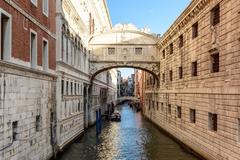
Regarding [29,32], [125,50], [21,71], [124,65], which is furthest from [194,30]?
[124,65]

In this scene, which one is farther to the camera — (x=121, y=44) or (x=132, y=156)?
(x=121, y=44)

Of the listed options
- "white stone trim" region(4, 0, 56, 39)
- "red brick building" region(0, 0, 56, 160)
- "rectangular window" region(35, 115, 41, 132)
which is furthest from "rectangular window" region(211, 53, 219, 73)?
"rectangular window" region(35, 115, 41, 132)

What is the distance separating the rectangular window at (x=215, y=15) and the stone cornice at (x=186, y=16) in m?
0.75

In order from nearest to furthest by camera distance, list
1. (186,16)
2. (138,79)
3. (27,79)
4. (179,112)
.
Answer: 1. (27,79)
2. (186,16)
3. (179,112)
4. (138,79)

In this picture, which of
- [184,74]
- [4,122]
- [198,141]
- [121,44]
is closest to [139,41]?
[121,44]

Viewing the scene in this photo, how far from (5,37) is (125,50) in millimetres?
22473

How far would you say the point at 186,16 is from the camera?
20.4 meters

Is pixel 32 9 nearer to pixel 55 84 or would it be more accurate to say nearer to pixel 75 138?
pixel 55 84

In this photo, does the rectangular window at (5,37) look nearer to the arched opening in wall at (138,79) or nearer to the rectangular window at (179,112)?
the rectangular window at (179,112)

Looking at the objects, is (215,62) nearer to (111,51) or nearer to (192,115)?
(192,115)

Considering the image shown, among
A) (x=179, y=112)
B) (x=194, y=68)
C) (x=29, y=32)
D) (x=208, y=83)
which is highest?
(x=29, y=32)

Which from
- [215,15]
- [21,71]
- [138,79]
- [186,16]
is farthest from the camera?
[138,79]

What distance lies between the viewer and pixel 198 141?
57.1 ft

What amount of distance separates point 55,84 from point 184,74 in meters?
8.03
